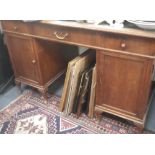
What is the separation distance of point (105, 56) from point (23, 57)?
761 mm

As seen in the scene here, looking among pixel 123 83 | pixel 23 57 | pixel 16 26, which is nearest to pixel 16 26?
pixel 16 26

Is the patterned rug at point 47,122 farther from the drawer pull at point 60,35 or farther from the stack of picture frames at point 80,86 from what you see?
the drawer pull at point 60,35

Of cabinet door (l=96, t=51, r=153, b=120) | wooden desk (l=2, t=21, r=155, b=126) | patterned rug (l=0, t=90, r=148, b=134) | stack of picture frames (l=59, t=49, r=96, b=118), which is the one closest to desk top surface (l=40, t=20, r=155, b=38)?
wooden desk (l=2, t=21, r=155, b=126)

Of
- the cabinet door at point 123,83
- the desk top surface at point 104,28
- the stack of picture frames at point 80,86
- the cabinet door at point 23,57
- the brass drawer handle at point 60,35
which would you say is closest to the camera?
the desk top surface at point 104,28

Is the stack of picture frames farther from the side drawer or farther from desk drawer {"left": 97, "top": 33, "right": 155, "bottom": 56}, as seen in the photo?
the side drawer

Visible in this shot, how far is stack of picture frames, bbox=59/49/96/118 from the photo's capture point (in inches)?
55.4

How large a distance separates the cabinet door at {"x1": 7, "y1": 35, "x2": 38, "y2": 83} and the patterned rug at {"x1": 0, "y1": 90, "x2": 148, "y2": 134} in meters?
0.25

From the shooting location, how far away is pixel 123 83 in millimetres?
1205

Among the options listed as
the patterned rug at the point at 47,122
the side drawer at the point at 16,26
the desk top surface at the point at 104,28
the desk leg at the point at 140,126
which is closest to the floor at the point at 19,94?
the patterned rug at the point at 47,122

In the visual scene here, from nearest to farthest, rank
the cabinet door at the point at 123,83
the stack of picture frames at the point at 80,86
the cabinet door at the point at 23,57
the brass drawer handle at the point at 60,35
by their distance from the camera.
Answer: the cabinet door at the point at 123,83
the brass drawer handle at the point at 60,35
the stack of picture frames at the point at 80,86
the cabinet door at the point at 23,57

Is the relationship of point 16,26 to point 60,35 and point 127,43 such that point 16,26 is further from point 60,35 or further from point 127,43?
point 127,43

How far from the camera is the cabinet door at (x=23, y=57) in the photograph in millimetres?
1519

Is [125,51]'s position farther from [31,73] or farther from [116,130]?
[31,73]
